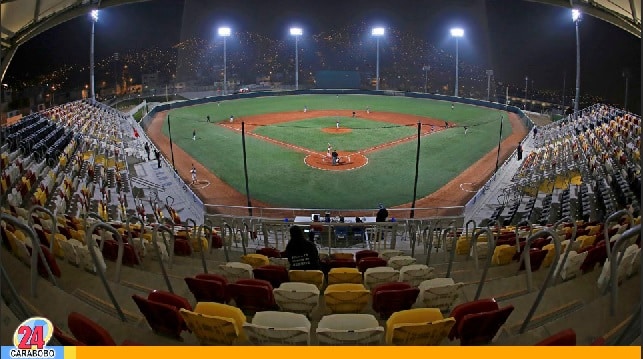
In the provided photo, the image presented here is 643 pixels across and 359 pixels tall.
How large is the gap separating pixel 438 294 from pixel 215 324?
2.77 meters

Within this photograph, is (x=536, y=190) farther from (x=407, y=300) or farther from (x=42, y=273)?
(x=42, y=273)

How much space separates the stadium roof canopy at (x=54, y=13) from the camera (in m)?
23.9

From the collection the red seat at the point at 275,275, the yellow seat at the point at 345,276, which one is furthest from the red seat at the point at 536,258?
the red seat at the point at 275,275

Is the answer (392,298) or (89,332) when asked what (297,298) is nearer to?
(392,298)

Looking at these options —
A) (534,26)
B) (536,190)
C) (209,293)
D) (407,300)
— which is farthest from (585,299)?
(534,26)

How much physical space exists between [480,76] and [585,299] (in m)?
75.5

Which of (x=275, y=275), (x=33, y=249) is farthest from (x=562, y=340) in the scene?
(x=33, y=249)

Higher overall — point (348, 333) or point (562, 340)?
point (562, 340)

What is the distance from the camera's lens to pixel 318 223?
513 inches

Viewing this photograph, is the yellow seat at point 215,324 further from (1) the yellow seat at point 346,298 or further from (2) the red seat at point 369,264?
(2) the red seat at point 369,264

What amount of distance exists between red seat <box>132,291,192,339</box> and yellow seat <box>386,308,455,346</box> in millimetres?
2229

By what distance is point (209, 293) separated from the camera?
265 inches

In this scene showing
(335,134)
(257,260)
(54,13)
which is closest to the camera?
(257,260)

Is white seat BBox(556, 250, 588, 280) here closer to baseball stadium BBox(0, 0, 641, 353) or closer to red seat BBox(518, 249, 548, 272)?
baseball stadium BBox(0, 0, 641, 353)
